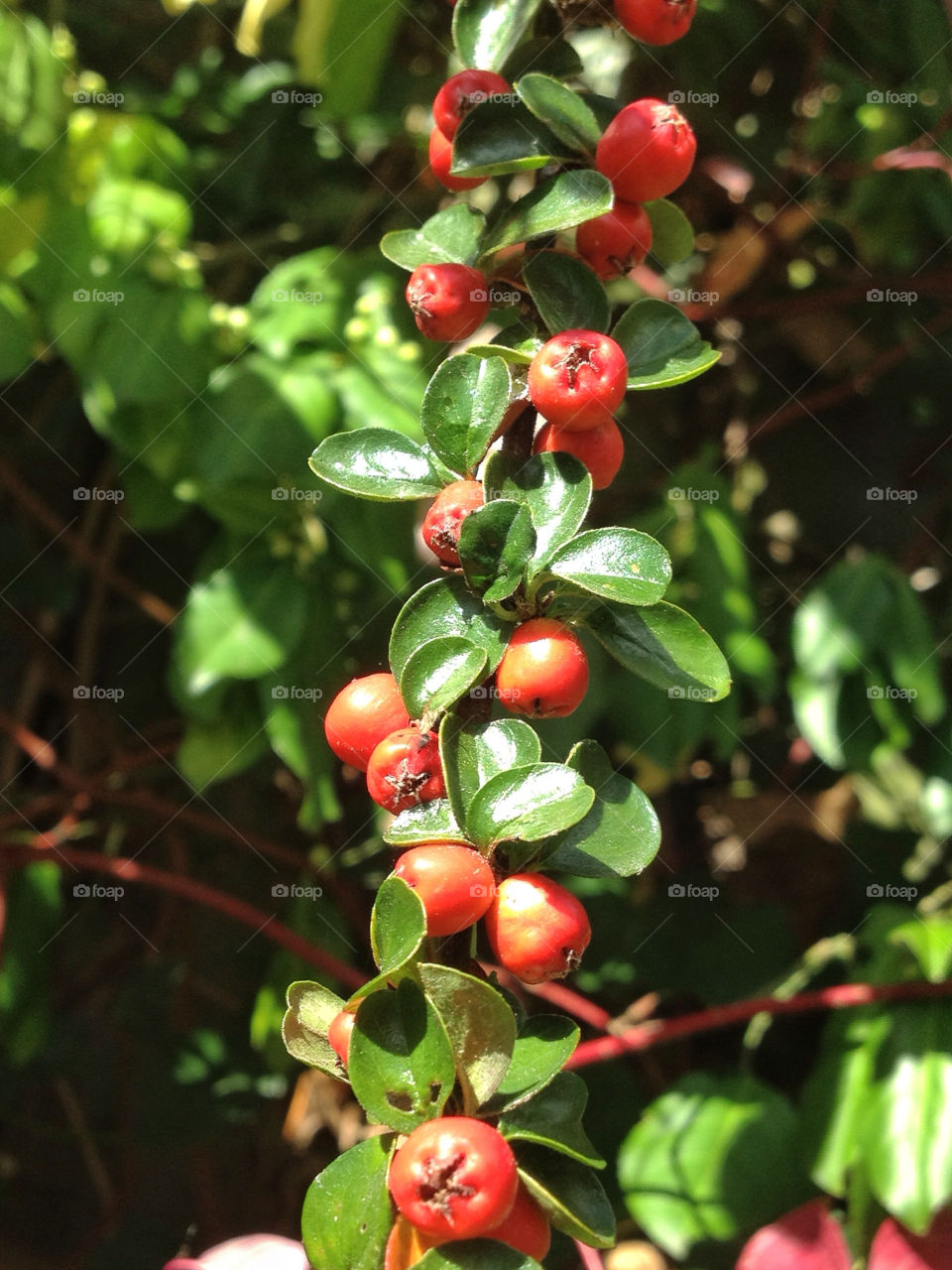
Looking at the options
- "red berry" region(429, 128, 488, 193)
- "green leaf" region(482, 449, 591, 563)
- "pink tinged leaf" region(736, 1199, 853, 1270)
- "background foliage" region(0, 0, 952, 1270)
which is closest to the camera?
"green leaf" region(482, 449, 591, 563)

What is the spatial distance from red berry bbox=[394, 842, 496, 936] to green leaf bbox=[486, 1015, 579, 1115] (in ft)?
0.18

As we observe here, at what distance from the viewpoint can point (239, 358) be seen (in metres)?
0.99

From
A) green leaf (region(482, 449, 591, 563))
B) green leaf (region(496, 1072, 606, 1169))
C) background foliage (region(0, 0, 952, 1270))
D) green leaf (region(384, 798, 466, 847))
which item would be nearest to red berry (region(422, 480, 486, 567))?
green leaf (region(482, 449, 591, 563))

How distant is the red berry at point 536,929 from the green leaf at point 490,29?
16.8 inches

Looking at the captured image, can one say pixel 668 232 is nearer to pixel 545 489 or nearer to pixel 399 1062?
pixel 545 489

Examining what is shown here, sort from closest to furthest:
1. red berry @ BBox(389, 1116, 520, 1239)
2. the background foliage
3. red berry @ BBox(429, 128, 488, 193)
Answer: red berry @ BBox(389, 1116, 520, 1239) < red berry @ BBox(429, 128, 488, 193) < the background foliage

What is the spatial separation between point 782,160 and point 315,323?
0.58 meters

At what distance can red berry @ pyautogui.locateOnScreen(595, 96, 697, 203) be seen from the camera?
0.56 meters

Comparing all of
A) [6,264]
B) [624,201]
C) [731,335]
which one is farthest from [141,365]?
[731,335]

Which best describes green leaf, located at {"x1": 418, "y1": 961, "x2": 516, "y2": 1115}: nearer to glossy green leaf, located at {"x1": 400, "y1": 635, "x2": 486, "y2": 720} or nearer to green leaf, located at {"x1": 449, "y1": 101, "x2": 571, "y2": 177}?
glossy green leaf, located at {"x1": 400, "y1": 635, "x2": 486, "y2": 720}

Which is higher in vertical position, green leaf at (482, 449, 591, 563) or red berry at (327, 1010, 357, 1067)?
green leaf at (482, 449, 591, 563)

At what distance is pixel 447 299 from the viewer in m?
0.55

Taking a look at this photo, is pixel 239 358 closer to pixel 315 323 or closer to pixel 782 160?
pixel 315 323

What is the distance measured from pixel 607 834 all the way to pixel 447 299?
265 millimetres
